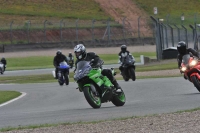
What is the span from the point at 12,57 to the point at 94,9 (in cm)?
3111

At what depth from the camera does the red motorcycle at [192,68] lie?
18078 millimetres

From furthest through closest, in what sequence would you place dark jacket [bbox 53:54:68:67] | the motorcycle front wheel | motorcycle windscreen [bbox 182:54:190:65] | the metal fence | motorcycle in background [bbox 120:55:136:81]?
the metal fence, dark jacket [bbox 53:54:68:67], motorcycle in background [bbox 120:55:136:81], motorcycle windscreen [bbox 182:54:190:65], the motorcycle front wheel

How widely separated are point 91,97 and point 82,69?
67 cm

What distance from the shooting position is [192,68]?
60.0 feet

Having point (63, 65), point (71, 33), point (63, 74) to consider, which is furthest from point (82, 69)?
point (71, 33)

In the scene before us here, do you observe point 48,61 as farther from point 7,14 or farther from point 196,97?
point 196,97

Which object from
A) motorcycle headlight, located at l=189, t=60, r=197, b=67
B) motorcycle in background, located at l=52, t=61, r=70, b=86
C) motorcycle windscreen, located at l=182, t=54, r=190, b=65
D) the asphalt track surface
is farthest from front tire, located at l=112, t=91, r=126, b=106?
motorcycle in background, located at l=52, t=61, r=70, b=86

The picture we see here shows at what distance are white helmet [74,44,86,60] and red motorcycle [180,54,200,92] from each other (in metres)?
3.41

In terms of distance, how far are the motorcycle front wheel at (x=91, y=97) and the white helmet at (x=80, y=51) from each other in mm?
801

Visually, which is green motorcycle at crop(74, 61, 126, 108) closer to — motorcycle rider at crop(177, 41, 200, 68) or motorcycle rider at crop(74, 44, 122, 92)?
motorcycle rider at crop(74, 44, 122, 92)

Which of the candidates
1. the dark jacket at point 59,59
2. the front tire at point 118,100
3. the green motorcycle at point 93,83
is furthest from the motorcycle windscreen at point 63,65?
the green motorcycle at point 93,83

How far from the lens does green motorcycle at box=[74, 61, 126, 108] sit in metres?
15.8

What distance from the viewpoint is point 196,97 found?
1714cm

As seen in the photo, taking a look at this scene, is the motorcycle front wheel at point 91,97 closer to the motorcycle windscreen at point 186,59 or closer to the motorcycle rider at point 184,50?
the motorcycle windscreen at point 186,59
